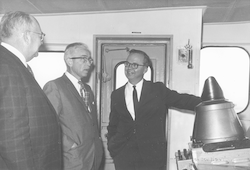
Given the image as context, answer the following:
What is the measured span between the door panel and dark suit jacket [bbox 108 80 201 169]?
801 mm

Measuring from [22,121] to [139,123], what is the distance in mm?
1326

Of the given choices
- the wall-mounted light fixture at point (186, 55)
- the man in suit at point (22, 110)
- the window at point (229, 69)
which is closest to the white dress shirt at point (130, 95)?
the wall-mounted light fixture at point (186, 55)

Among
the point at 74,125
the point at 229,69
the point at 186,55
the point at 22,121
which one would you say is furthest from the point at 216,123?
the point at 229,69

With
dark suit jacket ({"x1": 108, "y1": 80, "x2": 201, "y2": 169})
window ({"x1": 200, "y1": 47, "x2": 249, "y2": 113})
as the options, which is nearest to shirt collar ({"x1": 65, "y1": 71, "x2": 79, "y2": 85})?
dark suit jacket ({"x1": 108, "y1": 80, "x2": 201, "y2": 169})

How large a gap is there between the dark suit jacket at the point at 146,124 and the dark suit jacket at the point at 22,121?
1091 mm

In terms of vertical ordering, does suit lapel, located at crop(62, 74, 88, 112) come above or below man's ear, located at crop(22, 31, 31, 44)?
below

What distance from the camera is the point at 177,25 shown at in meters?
3.15

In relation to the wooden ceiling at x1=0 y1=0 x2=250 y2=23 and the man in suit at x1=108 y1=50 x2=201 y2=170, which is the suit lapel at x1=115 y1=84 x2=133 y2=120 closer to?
the man in suit at x1=108 y1=50 x2=201 y2=170

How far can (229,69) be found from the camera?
354 centimetres

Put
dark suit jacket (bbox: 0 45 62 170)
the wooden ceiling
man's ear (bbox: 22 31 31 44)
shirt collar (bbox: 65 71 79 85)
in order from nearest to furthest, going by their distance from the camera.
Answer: dark suit jacket (bbox: 0 45 62 170) → man's ear (bbox: 22 31 31 44) → shirt collar (bbox: 65 71 79 85) → the wooden ceiling

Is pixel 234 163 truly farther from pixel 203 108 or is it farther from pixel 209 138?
pixel 203 108

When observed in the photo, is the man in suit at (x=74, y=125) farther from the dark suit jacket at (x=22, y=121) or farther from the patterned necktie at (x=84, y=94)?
the dark suit jacket at (x=22, y=121)

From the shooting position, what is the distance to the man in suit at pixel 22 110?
118 centimetres

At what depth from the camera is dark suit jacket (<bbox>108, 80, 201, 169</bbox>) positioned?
2361 millimetres
